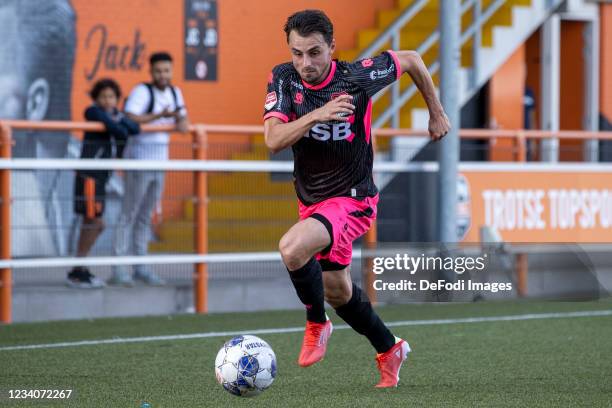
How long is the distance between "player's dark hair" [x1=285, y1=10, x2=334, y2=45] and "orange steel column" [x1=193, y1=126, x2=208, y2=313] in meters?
4.94

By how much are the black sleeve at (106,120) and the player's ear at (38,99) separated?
359 cm

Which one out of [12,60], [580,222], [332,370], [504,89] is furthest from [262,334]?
[504,89]

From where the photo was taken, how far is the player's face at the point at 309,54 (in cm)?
671

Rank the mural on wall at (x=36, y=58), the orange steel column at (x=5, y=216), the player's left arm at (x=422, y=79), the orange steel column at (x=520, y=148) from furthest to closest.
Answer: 1. the mural on wall at (x=36, y=58)
2. the orange steel column at (x=520, y=148)
3. the orange steel column at (x=5, y=216)
4. the player's left arm at (x=422, y=79)

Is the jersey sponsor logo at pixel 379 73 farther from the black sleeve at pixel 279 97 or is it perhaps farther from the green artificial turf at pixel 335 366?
the green artificial turf at pixel 335 366

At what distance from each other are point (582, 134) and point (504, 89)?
408cm

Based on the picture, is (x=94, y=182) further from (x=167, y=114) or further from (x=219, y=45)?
(x=219, y=45)

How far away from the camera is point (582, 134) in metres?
13.8

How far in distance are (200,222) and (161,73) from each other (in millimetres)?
1545

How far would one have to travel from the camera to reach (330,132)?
7051 mm

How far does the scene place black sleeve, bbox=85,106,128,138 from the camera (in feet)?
36.3

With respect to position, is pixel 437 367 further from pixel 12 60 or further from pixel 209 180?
pixel 12 60

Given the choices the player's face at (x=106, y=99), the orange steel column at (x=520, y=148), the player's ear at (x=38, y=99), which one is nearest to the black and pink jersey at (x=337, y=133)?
the player's face at (x=106, y=99)

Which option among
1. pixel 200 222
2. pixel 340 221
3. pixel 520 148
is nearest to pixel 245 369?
pixel 340 221
